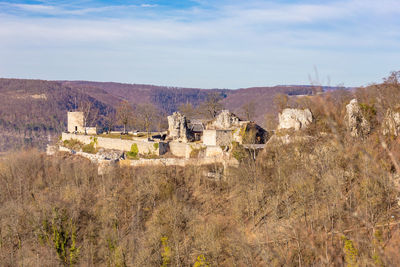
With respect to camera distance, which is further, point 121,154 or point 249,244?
point 121,154

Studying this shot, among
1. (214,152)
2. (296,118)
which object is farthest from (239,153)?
(296,118)

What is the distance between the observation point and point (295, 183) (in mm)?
31234

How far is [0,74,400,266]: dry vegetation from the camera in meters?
26.6

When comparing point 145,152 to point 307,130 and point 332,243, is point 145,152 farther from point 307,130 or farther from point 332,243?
point 332,243

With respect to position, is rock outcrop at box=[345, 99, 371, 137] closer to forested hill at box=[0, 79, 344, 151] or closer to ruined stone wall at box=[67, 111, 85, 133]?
ruined stone wall at box=[67, 111, 85, 133]

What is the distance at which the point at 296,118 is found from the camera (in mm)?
35188

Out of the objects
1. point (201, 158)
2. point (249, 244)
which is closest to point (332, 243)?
point (249, 244)

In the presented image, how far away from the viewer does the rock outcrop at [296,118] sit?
35.0 meters

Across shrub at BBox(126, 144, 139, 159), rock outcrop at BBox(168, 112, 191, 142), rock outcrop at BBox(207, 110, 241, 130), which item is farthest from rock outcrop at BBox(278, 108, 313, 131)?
shrub at BBox(126, 144, 139, 159)

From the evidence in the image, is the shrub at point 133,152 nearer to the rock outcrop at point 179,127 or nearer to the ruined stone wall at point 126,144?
the ruined stone wall at point 126,144

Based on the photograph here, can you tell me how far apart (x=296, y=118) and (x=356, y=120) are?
14.7ft

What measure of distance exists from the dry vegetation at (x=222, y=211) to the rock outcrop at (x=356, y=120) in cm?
78

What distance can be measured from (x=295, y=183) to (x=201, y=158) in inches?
355

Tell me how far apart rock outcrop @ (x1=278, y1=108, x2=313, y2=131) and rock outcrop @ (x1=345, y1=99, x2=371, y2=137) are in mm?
3075
